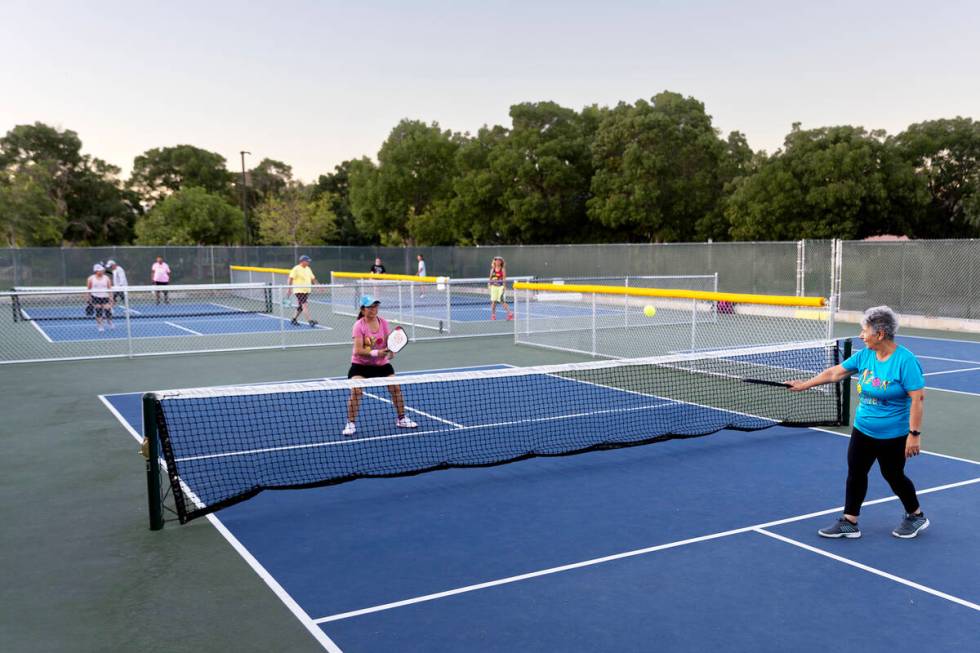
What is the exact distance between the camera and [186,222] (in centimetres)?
5722

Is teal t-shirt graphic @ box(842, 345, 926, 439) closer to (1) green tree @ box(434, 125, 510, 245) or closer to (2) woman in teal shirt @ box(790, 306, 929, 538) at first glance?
(2) woman in teal shirt @ box(790, 306, 929, 538)

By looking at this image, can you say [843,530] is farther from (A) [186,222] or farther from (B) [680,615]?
(A) [186,222]

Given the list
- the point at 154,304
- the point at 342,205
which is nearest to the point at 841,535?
the point at 154,304

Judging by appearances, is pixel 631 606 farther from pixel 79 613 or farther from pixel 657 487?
pixel 79 613

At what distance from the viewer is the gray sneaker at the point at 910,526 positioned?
6984 mm

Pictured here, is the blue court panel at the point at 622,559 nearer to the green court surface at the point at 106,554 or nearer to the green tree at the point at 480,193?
the green court surface at the point at 106,554

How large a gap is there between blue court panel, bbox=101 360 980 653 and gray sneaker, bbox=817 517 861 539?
0.10 meters

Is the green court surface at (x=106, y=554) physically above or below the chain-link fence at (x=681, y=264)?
below

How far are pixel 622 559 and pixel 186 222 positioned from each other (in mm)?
55795

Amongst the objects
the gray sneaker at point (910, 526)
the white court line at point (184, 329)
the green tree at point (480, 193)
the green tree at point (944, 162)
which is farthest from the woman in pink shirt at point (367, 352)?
the green tree at point (480, 193)

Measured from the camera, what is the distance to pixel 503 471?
30.4 ft

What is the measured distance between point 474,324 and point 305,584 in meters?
18.7

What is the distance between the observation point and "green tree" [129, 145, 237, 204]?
8475cm

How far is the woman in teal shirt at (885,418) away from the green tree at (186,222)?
54.5 m
